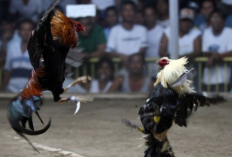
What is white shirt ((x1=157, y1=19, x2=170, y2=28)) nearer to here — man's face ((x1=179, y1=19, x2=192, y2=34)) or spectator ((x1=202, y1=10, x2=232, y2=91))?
man's face ((x1=179, y1=19, x2=192, y2=34))

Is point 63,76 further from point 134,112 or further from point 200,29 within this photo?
point 200,29

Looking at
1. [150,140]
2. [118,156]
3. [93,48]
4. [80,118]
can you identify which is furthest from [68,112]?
[150,140]

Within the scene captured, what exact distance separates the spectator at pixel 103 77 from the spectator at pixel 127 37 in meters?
0.31

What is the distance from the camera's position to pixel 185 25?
42.0ft

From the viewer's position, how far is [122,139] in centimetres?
779

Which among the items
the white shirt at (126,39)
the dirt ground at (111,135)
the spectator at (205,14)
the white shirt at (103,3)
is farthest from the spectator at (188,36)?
the dirt ground at (111,135)

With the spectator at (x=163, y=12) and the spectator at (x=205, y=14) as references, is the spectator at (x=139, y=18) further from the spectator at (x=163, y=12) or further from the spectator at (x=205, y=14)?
the spectator at (x=205, y=14)

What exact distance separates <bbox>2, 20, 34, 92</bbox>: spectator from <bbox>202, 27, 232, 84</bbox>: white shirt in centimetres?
518

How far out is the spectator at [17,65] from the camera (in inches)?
545

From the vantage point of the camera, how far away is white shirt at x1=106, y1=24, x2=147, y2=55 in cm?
1309

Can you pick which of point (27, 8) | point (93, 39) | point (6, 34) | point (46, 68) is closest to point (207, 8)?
point (93, 39)

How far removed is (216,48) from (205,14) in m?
0.96

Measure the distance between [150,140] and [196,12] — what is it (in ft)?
26.7

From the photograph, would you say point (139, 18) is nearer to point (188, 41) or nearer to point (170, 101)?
point (188, 41)
